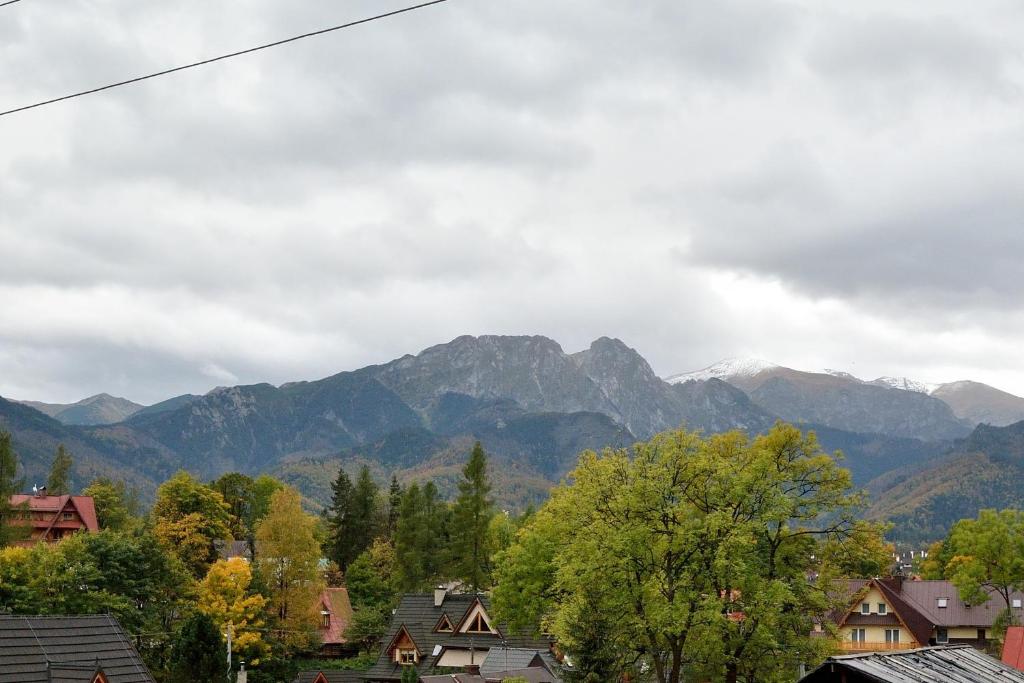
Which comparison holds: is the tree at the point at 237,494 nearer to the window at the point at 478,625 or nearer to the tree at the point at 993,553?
the window at the point at 478,625

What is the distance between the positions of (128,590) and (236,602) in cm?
773

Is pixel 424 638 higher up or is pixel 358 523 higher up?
pixel 358 523

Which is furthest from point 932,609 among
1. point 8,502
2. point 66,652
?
point 8,502

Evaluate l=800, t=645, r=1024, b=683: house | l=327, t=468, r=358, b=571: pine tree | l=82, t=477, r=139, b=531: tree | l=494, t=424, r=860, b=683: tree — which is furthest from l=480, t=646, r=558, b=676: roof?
l=327, t=468, r=358, b=571: pine tree

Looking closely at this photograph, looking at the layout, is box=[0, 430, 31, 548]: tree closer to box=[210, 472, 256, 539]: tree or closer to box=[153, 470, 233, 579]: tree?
box=[153, 470, 233, 579]: tree

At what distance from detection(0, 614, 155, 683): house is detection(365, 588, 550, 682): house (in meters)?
35.6

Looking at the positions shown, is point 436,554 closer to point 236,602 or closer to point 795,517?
point 236,602

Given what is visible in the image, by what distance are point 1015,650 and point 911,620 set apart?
36.6m

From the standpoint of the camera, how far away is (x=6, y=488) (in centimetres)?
7969

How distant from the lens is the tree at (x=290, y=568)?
83.6m

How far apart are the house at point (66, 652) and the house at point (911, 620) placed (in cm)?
6076

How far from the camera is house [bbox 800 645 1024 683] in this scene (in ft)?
74.8

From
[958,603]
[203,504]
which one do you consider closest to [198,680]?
[203,504]

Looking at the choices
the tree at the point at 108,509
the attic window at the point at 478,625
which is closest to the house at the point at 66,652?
the attic window at the point at 478,625
